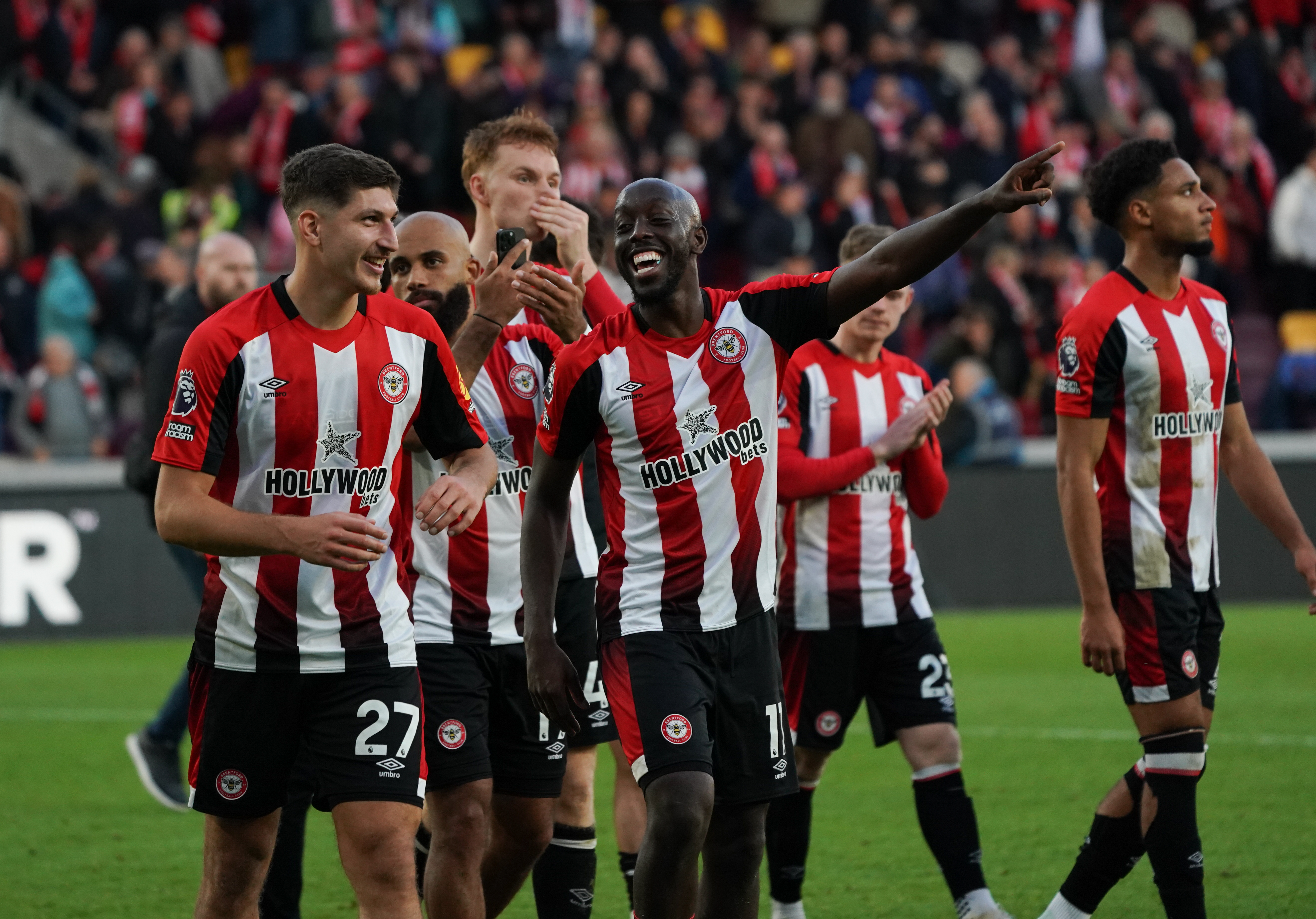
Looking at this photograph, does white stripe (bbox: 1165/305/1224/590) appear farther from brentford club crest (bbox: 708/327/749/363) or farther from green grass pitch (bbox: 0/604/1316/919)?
brentford club crest (bbox: 708/327/749/363)

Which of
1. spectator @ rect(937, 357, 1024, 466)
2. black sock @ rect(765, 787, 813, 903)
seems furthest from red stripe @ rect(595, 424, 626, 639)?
spectator @ rect(937, 357, 1024, 466)

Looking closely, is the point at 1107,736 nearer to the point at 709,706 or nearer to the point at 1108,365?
the point at 1108,365

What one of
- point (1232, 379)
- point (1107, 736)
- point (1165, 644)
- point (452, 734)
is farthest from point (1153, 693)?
point (1107, 736)

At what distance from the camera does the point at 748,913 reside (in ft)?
16.0

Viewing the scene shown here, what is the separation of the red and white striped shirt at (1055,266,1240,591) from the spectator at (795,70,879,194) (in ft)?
45.4

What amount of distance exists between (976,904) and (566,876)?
141 cm

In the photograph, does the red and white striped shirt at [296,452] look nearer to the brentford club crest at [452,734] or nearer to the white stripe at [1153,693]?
the brentford club crest at [452,734]

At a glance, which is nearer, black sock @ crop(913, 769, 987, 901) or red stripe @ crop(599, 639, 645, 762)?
red stripe @ crop(599, 639, 645, 762)

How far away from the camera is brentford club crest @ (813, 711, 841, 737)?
21.3 feet

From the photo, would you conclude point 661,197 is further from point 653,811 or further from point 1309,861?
point 1309,861

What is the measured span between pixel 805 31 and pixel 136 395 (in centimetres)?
1042

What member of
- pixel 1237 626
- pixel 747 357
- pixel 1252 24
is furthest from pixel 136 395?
pixel 1252 24

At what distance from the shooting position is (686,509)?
16.3 feet

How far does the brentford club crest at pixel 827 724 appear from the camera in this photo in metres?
6.50
